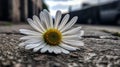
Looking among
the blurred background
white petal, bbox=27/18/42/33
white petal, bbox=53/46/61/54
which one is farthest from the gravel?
the blurred background

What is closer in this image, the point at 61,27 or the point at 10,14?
the point at 61,27

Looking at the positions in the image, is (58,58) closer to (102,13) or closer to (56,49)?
(56,49)

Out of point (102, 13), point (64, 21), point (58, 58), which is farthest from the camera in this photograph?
point (102, 13)

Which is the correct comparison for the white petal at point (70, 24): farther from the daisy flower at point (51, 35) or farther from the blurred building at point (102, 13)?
the blurred building at point (102, 13)

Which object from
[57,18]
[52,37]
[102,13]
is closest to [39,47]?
[52,37]

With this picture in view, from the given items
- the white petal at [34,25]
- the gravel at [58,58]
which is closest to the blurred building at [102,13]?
the gravel at [58,58]

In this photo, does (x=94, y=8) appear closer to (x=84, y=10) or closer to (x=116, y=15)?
(x=84, y=10)

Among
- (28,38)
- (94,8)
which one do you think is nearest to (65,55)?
(28,38)
